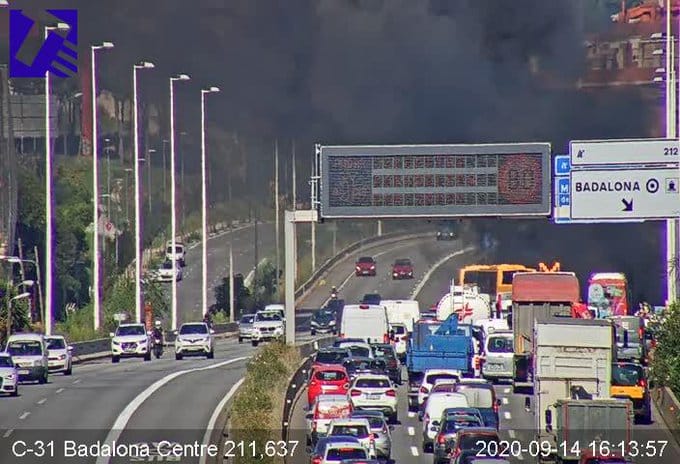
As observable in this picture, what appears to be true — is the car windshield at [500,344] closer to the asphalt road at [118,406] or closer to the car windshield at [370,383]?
the asphalt road at [118,406]

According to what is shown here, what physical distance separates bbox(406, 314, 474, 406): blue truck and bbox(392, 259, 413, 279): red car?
2768 inches

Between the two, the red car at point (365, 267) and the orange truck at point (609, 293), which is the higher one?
the orange truck at point (609, 293)

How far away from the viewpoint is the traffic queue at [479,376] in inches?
1874

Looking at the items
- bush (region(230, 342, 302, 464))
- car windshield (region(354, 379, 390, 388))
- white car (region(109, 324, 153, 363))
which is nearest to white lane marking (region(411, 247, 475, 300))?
white car (region(109, 324, 153, 363))

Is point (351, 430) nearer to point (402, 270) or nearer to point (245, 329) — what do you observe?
point (245, 329)

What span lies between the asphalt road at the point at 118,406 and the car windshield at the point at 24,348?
1.39 meters

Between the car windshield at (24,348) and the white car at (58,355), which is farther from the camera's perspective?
the white car at (58,355)

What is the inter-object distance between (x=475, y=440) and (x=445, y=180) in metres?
22.3

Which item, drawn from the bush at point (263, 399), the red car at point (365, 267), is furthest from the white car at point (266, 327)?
the red car at point (365, 267)

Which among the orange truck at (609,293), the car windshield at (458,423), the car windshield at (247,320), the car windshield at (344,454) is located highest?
the orange truck at (609,293)

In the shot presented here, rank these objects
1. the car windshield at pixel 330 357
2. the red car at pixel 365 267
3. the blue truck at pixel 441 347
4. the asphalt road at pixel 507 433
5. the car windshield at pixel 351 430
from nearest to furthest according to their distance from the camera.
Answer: the car windshield at pixel 351 430, the asphalt road at pixel 507 433, the car windshield at pixel 330 357, the blue truck at pixel 441 347, the red car at pixel 365 267

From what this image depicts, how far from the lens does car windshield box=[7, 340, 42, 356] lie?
2817 inches

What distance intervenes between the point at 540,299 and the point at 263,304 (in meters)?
75.2

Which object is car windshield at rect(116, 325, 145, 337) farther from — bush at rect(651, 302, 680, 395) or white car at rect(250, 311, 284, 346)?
bush at rect(651, 302, 680, 395)
